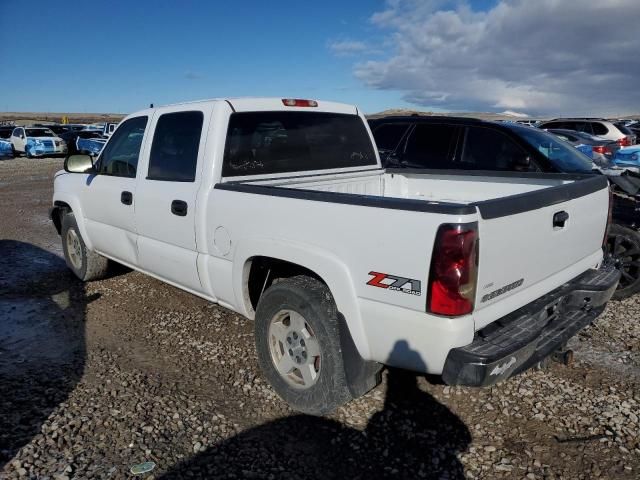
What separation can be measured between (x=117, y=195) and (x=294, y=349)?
246cm

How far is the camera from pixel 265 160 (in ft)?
12.7

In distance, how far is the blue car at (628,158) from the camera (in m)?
9.16

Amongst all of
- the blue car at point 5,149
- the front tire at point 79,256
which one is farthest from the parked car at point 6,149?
the front tire at point 79,256

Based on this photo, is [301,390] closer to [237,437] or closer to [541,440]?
[237,437]

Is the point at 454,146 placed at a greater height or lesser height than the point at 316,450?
greater

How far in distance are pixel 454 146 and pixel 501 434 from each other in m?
4.22

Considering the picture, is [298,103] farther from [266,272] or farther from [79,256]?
[79,256]

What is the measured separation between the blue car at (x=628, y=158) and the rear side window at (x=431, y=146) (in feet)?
15.4

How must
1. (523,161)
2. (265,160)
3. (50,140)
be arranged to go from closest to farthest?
(265,160) < (523,161) < (50,140)

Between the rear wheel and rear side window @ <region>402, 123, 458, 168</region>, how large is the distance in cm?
212

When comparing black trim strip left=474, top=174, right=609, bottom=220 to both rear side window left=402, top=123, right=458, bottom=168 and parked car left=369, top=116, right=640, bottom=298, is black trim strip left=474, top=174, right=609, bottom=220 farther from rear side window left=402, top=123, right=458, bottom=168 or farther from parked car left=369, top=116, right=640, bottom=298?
rear side window left=402, top=123, right=458, bottom=168

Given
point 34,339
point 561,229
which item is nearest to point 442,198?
point 561,229

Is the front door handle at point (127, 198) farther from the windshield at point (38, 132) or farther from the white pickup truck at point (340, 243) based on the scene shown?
the windshield at point (38, 132)

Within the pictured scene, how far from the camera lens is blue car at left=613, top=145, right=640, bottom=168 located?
9164mm
